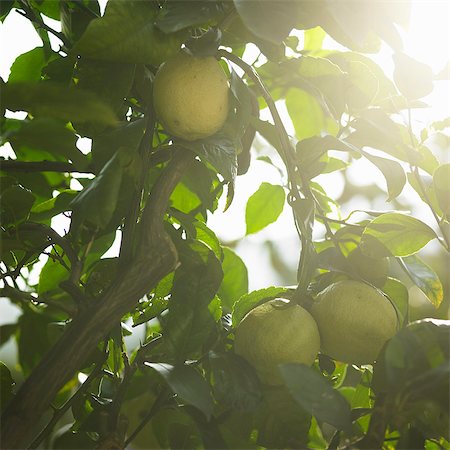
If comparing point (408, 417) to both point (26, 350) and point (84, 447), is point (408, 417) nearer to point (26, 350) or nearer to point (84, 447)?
point (84, 447)

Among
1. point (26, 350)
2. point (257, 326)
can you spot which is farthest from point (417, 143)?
point (26, 350)

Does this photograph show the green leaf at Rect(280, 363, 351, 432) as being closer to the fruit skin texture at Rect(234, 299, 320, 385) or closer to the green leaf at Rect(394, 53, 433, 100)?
the fruit skin texture at Rect(234, 299, 320, 385)

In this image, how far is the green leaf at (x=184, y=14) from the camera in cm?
60

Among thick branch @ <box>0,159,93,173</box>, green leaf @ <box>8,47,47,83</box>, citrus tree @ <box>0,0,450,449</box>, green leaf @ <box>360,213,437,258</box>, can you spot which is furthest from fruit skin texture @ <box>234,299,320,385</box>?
green leaf @ <box>8,47,47,83</box>

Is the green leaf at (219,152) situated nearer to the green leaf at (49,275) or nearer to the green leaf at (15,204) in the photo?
the green leaf at (15,204)

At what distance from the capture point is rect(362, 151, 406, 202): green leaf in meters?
0.71

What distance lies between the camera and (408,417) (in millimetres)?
600

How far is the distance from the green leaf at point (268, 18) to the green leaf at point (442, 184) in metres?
0.23

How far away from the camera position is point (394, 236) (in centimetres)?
75

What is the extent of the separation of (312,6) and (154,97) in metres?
0.17

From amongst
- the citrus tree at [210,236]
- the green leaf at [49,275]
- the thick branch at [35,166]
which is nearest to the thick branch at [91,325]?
the citrus tree at [210,236]

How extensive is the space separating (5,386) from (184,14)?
1.36ft

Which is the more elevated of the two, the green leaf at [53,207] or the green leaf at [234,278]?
the green leaf at [53,207]

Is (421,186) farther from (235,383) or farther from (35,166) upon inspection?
(35,166)
